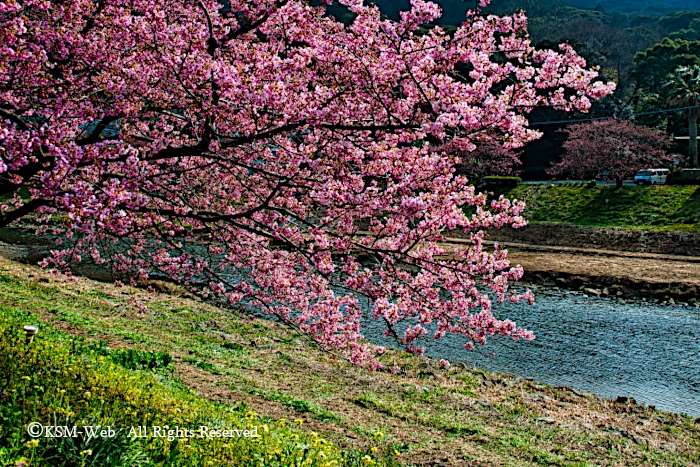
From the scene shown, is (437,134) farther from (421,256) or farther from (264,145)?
(264,145)

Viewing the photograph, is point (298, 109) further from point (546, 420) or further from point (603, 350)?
point (603, 350)

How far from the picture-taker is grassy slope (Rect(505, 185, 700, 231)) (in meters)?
37.6

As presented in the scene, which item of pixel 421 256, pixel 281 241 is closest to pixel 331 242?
pixel 281 241

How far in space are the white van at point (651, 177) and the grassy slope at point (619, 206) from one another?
3.07 meters

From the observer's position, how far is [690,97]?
48.3m

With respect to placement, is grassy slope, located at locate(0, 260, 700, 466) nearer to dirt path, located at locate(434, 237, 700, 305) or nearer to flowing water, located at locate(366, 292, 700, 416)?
flowing water, located at locate(366, 292, 700, 416)

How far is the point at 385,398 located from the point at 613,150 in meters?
42.9

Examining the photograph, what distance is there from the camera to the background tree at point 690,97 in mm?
48094

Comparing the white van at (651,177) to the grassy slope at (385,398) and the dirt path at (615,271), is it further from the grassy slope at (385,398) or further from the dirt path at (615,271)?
the grassy slope at (385,398)

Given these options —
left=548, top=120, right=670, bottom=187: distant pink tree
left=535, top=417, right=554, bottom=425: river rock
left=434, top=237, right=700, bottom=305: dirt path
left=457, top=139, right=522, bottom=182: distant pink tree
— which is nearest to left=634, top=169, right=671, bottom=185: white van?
left=548, top=120, right=670, bottom=187: distant pink tree

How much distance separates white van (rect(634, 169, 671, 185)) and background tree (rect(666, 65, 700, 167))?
121 inches

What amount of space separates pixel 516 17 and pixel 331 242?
330cm

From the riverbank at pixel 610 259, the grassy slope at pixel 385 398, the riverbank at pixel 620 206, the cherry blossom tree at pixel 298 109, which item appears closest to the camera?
the cherry blossom tree at pixel 298 109

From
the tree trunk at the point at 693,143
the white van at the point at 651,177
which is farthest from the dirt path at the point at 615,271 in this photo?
the tree trunk at the point at 693,143
